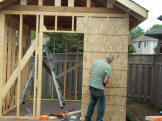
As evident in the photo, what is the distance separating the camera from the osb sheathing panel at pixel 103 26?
20.9 ft

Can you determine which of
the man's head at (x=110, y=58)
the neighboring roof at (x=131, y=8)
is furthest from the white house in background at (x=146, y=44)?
the man's head at (x=110, y=58)

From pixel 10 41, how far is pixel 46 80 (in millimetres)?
3982

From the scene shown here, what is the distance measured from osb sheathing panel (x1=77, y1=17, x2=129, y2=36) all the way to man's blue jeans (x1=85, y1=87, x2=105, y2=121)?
1531 mm

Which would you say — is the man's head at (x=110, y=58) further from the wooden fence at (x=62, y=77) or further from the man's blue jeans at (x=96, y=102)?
the wooden fence at (x=62, y=77)

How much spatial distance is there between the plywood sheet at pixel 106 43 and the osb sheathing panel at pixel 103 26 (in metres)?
0.13

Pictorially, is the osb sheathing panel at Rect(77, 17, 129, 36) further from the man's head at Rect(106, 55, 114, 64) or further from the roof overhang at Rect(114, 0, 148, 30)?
the man's head at Rect(106, 55, 114, 64)

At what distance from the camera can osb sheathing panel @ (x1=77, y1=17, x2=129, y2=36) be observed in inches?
251

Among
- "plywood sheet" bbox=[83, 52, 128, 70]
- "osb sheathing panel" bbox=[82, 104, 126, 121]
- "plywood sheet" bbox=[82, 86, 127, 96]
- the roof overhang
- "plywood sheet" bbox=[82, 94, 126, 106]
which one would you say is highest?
the roof overhang

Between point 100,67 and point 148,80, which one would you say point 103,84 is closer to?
point 100,67

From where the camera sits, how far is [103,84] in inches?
236

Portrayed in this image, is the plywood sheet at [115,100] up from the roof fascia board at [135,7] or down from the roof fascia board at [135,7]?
down

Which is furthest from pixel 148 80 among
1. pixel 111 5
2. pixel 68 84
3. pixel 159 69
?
pixel 111 5

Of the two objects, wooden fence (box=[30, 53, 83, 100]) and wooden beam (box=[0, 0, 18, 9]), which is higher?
wooden beam (box=[0, 0, 18, 9])

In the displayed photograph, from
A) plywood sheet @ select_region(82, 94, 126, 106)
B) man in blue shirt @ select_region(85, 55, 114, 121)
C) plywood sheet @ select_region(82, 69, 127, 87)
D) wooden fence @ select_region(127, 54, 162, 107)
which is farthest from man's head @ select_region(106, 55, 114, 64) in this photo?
wooden fence @ select_region(127, 54, 162, 107)
